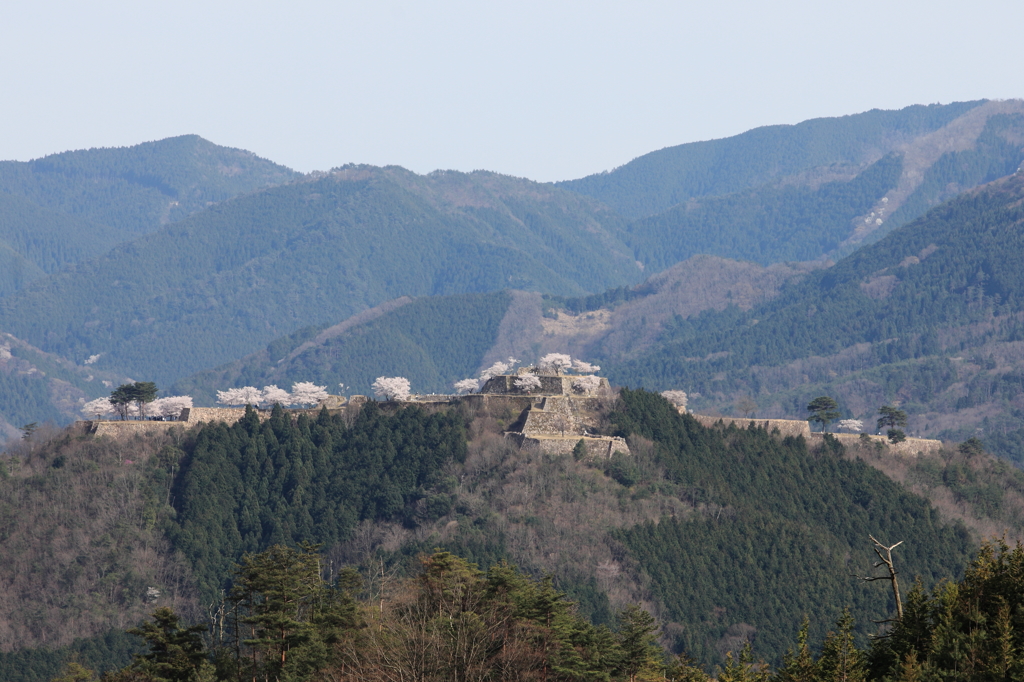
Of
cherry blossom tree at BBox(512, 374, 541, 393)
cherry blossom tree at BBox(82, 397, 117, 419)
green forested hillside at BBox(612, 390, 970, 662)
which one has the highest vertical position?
cherry blossom tree at BBox(82, 397, 117, 419)

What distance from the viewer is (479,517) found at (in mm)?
143625

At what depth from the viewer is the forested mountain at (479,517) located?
13638 centimetres

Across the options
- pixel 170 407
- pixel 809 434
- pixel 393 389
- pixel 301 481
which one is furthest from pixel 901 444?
pixel 170 407

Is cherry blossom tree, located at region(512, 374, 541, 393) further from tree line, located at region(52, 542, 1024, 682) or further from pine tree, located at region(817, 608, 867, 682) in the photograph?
pine tree, located at region(817, 608, 867, 682)

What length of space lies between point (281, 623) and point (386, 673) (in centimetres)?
1414

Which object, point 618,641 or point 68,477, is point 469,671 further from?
point 68,477

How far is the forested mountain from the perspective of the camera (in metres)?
136

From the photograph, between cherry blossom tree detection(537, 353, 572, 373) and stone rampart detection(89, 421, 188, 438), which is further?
cherry blossom tree detection(537, 353, 572, 373)

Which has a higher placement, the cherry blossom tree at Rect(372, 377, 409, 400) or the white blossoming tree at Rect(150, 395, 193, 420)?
the white blossoming tree at Rect(150, 395, 193, 420)

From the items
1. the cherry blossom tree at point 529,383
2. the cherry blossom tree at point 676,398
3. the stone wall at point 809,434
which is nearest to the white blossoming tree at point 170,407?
the cherry blossom tree at point 529,383

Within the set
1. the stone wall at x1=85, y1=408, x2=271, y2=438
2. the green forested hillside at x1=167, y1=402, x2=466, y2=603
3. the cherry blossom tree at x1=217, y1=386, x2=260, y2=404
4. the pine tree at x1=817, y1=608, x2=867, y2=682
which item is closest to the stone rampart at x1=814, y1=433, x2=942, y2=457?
the green forested hillside at x1=167, y1=402, x2=466, y2=603

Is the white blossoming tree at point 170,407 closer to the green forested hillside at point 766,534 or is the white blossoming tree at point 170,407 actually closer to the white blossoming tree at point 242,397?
the white blossoming tree at point 242,397

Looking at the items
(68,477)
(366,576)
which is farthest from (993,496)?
(68,477)

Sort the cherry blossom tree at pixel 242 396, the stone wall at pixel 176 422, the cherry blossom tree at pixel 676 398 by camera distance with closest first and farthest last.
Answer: the stone wall at pixel 176 422, the cherry blossom tree at pixel 242 396, the cherry blossom tree at pixel 676 398
